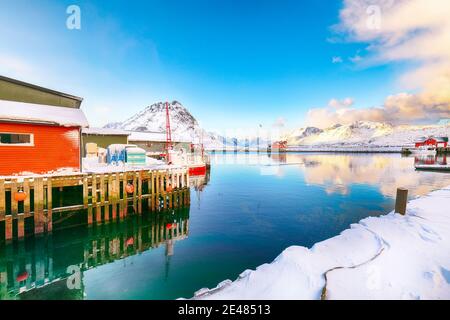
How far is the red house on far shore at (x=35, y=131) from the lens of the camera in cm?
1390

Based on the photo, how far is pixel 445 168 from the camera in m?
47.9

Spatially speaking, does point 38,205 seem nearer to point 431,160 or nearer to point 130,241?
point 130,241

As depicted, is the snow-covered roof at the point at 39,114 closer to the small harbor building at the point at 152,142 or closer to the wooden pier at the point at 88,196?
the wooden pier at the point at 88,196

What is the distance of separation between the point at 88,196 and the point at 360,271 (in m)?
15.6

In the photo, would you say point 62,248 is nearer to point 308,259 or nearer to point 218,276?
point 218,276

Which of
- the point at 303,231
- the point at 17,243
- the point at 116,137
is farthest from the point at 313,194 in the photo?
the point at 116,137

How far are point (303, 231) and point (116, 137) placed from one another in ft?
118

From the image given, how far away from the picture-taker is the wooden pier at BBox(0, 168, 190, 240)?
1248cm

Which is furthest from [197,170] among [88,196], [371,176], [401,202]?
[401,202]

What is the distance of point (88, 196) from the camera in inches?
606

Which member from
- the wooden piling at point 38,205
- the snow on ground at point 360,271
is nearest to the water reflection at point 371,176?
the snow on ground at point 360,271

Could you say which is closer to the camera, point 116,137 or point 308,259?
point 308,259

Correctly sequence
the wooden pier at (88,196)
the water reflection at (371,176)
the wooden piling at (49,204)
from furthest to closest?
the water reflection at (371,176) < the wooden piling at (49,204) < the wooden pier at (88,196)

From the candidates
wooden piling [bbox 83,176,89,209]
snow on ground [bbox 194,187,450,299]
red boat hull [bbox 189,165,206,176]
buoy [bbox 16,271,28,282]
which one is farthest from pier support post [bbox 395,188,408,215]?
red boat hull [bbox 189,165,206,176]
